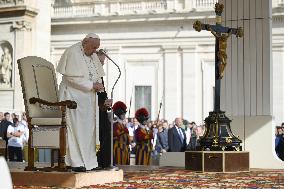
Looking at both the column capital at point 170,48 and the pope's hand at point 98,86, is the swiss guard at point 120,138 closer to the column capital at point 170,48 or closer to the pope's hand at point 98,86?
the pope's hand at point 98,86

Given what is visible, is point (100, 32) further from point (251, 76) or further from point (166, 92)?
point (251, 76)

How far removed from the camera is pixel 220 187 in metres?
6.10

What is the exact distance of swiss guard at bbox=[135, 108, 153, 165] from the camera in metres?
11.9

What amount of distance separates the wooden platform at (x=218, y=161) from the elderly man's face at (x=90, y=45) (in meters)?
3.03

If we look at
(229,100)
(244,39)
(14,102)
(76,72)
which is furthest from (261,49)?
(14,102)

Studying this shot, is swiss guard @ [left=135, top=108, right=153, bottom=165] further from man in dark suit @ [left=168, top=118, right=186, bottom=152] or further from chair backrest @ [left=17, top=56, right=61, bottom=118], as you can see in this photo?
chair backrest @ [left=17, top=56, right=61, bottom=118]

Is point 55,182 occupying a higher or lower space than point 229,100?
lower

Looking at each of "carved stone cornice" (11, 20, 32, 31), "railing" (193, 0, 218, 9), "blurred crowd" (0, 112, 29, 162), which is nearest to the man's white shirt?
"blurred crowd" (0, 112, 29, 162)

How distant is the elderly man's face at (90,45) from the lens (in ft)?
23.4

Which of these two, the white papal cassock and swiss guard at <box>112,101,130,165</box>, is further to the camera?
swiss guard at <box>112,101,130,165</box>

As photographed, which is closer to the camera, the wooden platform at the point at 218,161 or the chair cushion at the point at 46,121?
the chair cushion at the point at 46,121

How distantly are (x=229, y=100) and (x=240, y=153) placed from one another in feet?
5.79

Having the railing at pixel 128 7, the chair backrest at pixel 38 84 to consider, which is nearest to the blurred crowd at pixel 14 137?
the chair backrest at pixel 38 84

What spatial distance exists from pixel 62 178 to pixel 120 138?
4931mm
